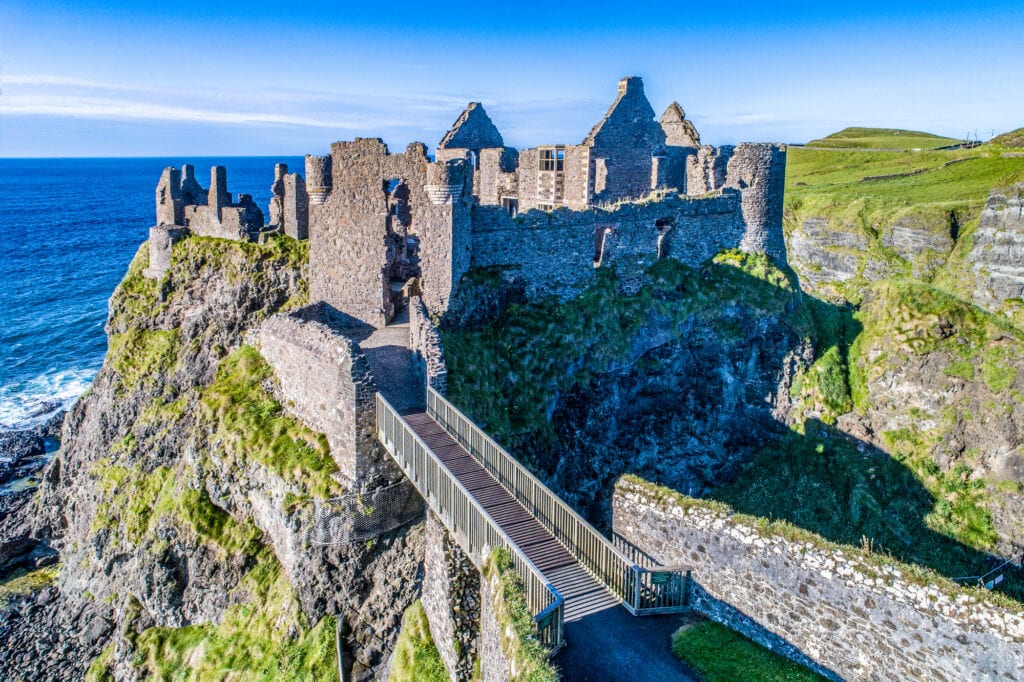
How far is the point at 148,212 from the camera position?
142 meters

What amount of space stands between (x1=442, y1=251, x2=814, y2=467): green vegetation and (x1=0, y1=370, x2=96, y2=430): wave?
39.4m

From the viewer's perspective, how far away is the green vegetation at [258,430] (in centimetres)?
2005

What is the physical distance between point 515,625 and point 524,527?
3.31 metres

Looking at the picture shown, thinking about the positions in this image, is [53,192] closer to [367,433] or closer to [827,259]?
[827,259]

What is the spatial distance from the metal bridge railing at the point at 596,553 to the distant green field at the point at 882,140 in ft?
355

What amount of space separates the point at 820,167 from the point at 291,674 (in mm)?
94901

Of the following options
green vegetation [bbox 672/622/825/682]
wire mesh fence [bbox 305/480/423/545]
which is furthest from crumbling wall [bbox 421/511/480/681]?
green vegetation [bbox 672/622/825/682]

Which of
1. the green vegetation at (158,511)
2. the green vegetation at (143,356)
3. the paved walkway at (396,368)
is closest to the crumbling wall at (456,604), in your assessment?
the paved walkway at (396,368)

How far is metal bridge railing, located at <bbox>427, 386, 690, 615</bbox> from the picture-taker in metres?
12.5

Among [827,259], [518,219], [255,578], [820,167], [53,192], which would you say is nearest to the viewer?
[255,578]

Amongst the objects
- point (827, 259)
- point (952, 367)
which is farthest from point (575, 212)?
point (827, 259)

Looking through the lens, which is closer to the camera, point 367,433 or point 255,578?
point 367,433

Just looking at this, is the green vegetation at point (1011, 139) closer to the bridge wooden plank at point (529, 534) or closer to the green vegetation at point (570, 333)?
the green vegetation at point (570, 333)

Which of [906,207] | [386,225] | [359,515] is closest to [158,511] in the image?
[359,515]
